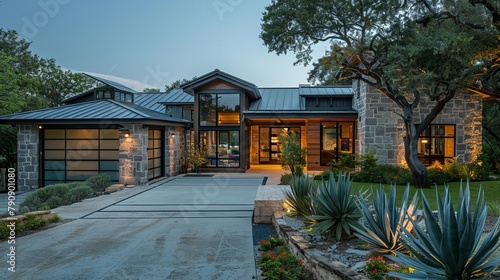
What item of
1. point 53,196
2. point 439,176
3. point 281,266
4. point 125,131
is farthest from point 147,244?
point 439,176

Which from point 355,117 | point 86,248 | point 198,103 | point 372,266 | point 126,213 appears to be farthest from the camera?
point 198,103

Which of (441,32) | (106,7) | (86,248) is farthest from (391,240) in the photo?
(106,7)

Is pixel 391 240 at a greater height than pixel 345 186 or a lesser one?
lesser

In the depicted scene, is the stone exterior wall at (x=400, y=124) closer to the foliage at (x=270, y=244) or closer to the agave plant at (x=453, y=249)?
the foliage at (x=270, y=244)

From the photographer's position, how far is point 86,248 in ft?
19.3

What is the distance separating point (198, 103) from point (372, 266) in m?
16.2

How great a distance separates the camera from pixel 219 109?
62.5 ft

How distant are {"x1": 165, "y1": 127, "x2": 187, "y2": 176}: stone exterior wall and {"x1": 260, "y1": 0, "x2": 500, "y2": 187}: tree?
25.7ft

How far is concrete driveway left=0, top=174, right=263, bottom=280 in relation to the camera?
4.82 m

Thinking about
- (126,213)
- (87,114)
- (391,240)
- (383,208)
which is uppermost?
(87,114)

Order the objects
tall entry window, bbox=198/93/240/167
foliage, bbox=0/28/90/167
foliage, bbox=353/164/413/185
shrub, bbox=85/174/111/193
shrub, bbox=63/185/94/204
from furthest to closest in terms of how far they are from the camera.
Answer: foliage, bbox=0/28/90/167, tall entry window, bbox=198/93/240/167, shrub, bbox=85/174/111/193, foliage, bbox=353/164/413/185, shrub, bbox=63/185/94/204

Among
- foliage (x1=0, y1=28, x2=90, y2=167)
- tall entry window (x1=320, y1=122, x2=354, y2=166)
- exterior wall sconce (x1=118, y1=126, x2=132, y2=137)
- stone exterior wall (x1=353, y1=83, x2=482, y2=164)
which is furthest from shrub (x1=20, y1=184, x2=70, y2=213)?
foliage (x1=0, y1=28, x2=90, y2=167)

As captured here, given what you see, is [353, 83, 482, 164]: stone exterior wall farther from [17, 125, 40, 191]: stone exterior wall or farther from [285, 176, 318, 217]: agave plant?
[17, 125, 40, 191]: stone exterior wall

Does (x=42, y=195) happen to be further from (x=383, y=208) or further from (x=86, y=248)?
(x=383, y=208)
